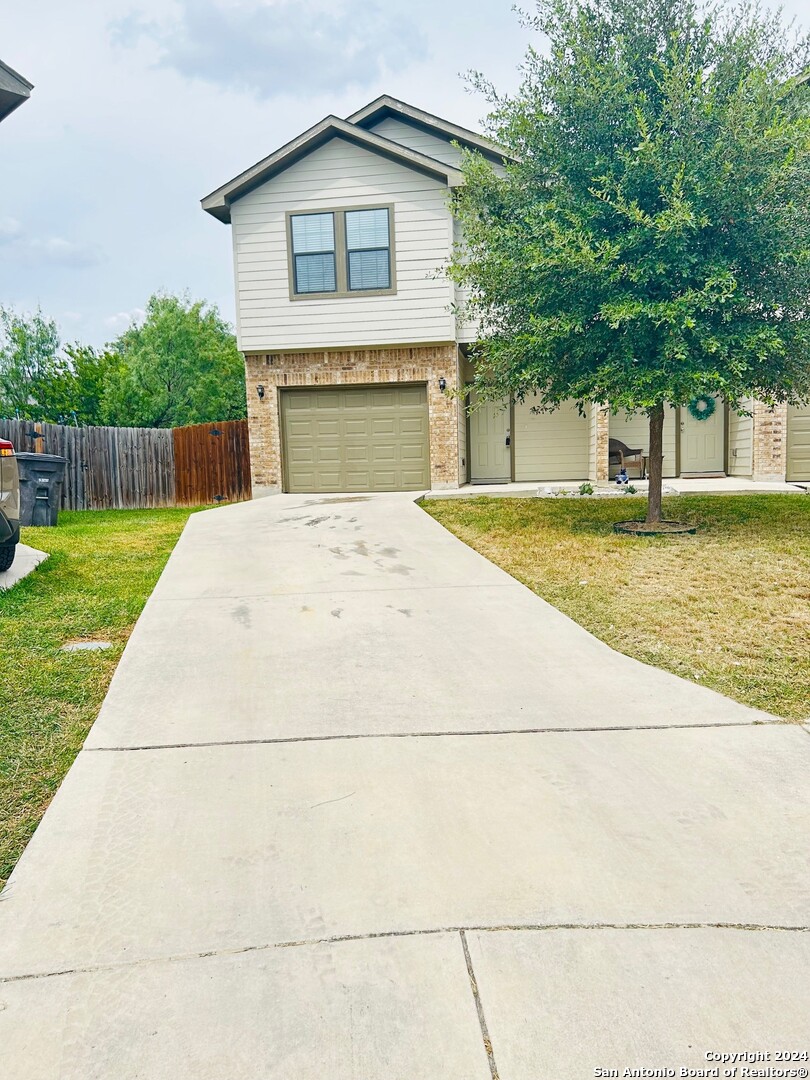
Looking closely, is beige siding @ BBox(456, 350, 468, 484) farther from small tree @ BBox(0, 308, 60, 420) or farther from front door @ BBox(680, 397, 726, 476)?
small tree @ BBox(0, 308, 60, 420)

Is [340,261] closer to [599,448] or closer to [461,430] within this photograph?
[461,430]

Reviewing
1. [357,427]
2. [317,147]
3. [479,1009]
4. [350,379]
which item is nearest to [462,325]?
[350,379]

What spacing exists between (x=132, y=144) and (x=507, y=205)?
33.8 feet

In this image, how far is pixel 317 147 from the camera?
13.8 m

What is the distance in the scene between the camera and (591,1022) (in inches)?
69.9

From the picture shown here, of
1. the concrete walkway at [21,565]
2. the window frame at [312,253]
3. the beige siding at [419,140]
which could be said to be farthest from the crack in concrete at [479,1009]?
the beige siding at [419,140]

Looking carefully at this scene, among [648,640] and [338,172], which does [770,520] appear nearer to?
[648,640]

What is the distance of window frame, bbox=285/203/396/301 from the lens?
544 inches

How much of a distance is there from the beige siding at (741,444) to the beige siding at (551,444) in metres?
2.91

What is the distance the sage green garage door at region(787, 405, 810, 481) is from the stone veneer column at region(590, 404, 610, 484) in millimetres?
3367

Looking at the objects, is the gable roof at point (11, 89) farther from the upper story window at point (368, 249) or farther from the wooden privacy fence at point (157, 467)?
the wooden privacy fence at point (157, 467)

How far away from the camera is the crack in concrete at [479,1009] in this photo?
65.6 inches

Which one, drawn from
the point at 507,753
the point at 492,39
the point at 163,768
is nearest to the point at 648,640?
the point at 507,753

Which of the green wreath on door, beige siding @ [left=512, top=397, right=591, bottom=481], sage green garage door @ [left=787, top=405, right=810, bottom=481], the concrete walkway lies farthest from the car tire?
sage green garage door @ [left=787, top=405, right=810, bottom=481]
